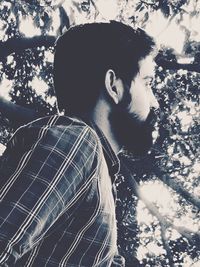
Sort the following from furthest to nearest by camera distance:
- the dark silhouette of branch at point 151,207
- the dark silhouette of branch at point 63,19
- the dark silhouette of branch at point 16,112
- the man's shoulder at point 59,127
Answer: the dark silhouette of branch at point 151,207 < the dark silhouette of branch at point 16,112 < the dark silhouette of branch at point 63,19 < the man's shoulder at point 59,127

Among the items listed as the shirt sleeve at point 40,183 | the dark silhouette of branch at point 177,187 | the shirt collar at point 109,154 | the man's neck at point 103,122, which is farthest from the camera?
the dark silhouette of branch at point 177,187

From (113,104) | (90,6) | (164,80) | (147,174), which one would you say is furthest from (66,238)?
(147,174)

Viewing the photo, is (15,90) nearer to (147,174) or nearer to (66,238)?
(147,174)

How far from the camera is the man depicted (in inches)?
38.1

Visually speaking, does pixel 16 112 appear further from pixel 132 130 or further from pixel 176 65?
pixel 132 130

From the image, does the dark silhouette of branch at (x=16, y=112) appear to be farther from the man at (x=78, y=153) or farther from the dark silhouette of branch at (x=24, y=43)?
the man at (x=78, y=153)

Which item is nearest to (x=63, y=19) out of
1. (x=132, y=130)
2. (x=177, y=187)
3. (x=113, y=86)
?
(x=113, y=86)

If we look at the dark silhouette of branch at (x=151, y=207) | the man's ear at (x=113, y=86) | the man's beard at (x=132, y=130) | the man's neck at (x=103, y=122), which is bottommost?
the man's neck at (x=103, y=122)

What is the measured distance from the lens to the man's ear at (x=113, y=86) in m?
1.77

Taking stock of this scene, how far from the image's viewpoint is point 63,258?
1.16 m

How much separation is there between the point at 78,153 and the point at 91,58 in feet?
2.86

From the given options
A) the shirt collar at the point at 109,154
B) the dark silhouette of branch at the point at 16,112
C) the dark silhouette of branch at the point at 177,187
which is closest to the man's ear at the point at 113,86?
the shirt collar at the point at 109,154

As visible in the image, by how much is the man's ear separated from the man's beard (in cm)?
6

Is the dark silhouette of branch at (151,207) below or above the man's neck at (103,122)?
above
